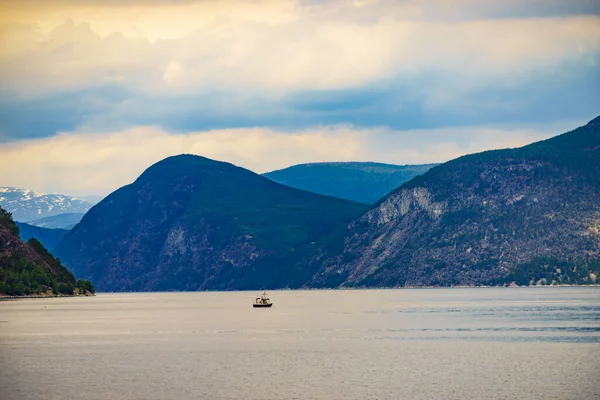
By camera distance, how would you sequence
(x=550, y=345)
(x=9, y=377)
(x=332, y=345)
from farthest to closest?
1. (x=332, y=345)
2. (x=550, y=345)
3. (x=9, y=377)

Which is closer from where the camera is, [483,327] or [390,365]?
[390,365]

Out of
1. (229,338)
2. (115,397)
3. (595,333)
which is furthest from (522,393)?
(229,338)

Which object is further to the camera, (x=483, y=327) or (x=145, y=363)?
(x=483, y=327)

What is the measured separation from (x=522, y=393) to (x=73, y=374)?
183 ft

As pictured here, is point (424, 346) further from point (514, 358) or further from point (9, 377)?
point (9, 377)

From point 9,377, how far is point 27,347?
43390 millimetres

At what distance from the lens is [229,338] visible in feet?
587

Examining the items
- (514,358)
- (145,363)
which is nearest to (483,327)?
(514,358)

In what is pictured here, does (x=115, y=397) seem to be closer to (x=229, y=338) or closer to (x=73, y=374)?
(x=73, y=374)

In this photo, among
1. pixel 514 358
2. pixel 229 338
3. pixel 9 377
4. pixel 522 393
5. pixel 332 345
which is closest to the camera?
pixel 522 393

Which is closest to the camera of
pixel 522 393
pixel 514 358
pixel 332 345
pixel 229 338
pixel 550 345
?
pixel 522 393

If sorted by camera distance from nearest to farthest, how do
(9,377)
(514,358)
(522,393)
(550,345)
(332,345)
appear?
(522,393), (9,377), (514,358), (550,345), (332,345)

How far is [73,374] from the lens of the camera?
12475cm

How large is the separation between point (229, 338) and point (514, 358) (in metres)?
62.0
